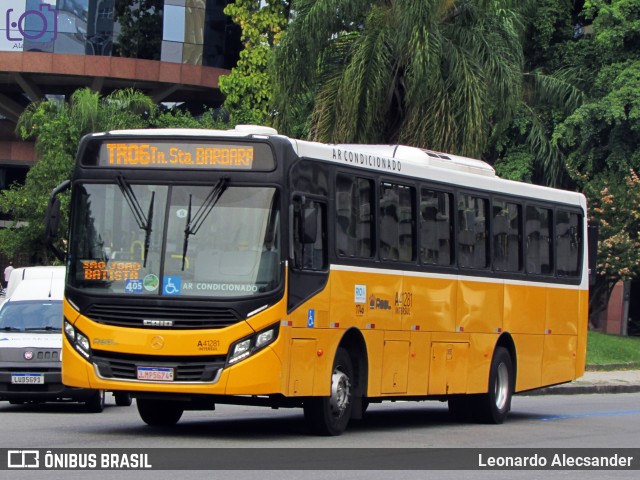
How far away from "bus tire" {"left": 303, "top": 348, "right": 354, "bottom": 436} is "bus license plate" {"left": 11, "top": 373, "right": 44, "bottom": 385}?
496 centimetres

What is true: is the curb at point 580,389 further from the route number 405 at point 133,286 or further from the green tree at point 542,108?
the route number 405 at point 133,286

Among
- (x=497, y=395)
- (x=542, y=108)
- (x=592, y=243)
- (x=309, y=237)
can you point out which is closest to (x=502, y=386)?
(x=497, y=395)

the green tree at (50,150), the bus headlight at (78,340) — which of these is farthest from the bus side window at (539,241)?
the green tree at (50,150)

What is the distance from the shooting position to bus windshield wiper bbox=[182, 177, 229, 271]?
1377 cm

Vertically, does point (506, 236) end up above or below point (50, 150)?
below

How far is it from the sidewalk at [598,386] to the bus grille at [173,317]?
13584 millimetres

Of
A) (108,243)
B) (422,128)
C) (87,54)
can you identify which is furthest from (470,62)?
(87,54)

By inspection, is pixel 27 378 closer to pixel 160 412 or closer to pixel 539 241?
pixel 160 412

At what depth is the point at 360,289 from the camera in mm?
15172

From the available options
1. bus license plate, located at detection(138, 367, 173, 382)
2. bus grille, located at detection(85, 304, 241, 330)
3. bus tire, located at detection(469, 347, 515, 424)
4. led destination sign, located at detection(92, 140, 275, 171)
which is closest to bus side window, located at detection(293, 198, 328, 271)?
led destination sign, located at detection(92, 140, 275, 171)

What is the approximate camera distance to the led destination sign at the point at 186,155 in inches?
551

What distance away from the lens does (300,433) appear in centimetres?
1511

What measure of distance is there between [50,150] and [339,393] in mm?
28487

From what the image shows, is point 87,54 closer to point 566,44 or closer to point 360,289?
point 566,44
